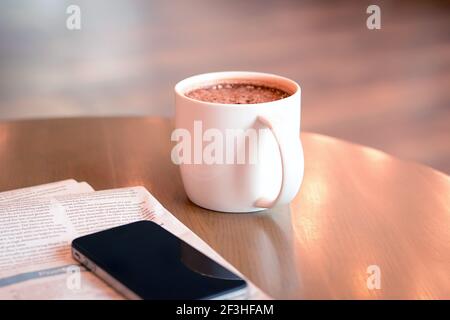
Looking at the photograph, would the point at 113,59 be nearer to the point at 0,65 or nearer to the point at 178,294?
the point at 0,65

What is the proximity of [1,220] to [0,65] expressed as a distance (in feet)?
5.97

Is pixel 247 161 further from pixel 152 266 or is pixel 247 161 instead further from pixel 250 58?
pixel 250 58

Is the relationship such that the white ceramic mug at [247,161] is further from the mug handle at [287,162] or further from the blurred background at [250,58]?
the blurred background at [250,58]

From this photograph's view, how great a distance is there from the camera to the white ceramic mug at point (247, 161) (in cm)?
64

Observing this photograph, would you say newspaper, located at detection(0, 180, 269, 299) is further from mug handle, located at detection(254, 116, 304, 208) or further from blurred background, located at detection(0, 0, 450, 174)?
blurred background, located at detection(0, 0, 450, 174)

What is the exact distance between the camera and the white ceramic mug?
25.1 inches

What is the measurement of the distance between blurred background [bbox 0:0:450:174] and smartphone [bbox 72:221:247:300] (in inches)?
49.3

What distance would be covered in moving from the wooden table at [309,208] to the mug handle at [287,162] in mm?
31

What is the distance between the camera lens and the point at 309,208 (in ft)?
2.25

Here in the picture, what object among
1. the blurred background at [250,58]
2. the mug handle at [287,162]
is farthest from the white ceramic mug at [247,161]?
the blurred background at [250,58]

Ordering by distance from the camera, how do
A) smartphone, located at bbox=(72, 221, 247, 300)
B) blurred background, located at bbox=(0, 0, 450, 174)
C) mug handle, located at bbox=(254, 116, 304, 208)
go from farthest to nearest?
blurred background, located at bbox=(0, 0, 450, 174)
mug handle, located at bbox=(254, 116, 304, 208)
smartphone, located at bbox=(72, 221, 247, 300)

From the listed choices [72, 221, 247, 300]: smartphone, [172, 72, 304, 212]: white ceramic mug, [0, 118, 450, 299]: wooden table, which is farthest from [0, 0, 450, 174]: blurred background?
[72, 221, 247, 300]: smartphone

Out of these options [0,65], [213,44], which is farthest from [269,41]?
[0,65]

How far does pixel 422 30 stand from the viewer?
2.84 metres
